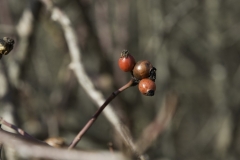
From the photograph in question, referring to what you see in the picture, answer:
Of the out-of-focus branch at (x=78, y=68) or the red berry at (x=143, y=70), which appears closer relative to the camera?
the red berry at (x=143, y=70)

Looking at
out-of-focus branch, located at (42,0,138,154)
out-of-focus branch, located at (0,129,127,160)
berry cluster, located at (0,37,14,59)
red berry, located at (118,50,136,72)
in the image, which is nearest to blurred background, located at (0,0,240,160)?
out-of-focus branch, located at (42,0,138,154)

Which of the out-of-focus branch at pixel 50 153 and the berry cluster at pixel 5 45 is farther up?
the berry cluster at pixel 5 45

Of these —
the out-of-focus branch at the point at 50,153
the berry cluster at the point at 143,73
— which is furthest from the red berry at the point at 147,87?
the out-of-focus branch at the point at 50,153

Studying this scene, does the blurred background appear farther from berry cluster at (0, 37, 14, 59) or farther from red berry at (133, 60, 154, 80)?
berry cluster at (0, 37, 14, 59)

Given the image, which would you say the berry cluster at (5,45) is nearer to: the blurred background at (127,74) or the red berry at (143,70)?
the red berry at (143,70)

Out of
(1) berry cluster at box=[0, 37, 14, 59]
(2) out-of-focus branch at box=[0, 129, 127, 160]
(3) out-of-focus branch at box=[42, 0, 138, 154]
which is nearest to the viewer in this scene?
(2) out-of-focus branch at box=[0, 129, 127, 160]

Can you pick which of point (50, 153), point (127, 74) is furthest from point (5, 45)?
point (127, 74)

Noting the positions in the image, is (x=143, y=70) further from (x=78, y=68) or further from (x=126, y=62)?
(x=78, y=68)

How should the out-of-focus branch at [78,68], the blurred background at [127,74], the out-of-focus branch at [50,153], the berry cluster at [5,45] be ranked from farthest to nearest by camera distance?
the blurred background at [127,74] < the out-of-focus branch at [78,68] < the berry cluster at [5,45] < the out-of-focus branch at [50,153]

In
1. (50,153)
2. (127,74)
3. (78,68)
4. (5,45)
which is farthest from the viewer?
(127,74)
